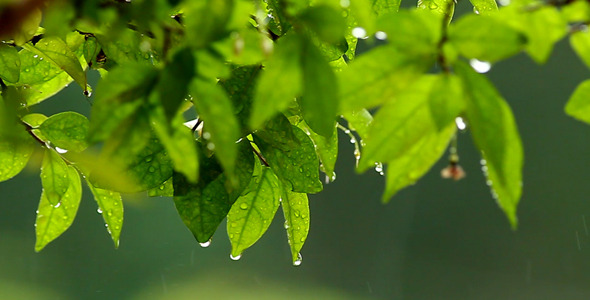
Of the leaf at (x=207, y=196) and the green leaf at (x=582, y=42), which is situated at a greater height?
the green leaf at (x=582, y=42)

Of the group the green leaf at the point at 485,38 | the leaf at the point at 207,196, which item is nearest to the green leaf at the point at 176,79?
the green leaf at the point at 485,38

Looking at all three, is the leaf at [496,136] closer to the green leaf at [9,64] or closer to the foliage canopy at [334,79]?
the foliage canopy at [334,79]

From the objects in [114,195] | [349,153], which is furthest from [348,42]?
[349,153]

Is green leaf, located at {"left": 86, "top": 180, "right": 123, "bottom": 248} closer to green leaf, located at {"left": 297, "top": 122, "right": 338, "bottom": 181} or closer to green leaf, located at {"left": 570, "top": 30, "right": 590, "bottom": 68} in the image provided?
green leaf, located at {"left": 297, "top": 122, "right": 338, "bottom": 181}

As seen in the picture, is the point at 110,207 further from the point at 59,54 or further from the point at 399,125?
the point at 399,125

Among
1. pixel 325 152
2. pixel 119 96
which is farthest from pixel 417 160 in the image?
pixel 325 152

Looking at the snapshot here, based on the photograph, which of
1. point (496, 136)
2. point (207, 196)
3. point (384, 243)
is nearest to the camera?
point (496, 136)

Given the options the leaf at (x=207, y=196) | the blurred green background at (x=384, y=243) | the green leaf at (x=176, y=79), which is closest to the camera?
the green leaf at (x=176, y=79)
